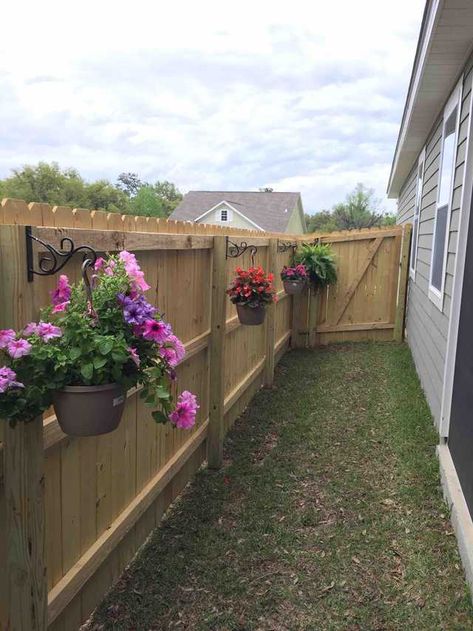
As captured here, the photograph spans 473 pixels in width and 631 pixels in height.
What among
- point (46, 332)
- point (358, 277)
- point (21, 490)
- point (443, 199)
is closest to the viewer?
point (46, 332)

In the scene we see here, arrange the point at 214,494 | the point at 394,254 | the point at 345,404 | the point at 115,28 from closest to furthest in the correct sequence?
the point at 214,494, the point at 345,404, the point at 394,254, the point at 115,28

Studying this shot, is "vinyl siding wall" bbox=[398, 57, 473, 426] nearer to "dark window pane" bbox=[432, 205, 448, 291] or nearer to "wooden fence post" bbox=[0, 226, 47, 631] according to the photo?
"dark window pane" bbox=[432, 205, 448, 291]

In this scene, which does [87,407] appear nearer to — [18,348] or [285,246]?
[18,348]

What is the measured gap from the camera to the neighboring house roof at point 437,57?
10.8ft

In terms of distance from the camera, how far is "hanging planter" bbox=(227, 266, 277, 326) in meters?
4.22

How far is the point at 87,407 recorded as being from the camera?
5.27ft

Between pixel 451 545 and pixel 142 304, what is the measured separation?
2189 mm

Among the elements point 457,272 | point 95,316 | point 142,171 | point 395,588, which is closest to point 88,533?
point 95,316

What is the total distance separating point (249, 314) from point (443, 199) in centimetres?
218

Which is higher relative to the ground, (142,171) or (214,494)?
(142,171)

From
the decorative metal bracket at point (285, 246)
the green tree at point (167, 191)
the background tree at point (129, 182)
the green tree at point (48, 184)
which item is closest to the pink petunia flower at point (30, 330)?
the decorative metal bracket at point (285, 246)

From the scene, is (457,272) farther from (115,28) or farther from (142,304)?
(115,28)

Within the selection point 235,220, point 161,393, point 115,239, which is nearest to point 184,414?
point 161,393

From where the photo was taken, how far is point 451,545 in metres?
2.78
